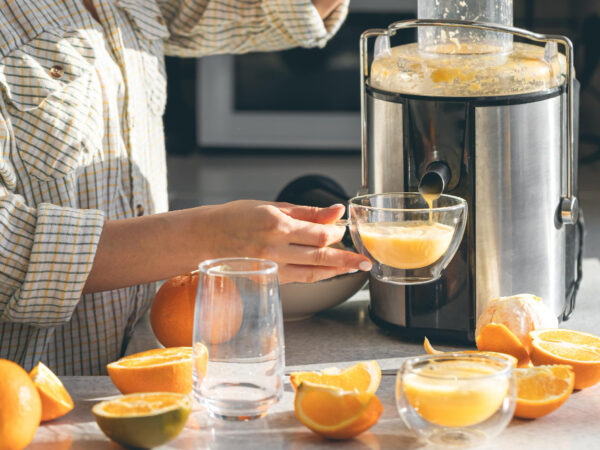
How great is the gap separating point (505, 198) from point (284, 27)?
0.59m

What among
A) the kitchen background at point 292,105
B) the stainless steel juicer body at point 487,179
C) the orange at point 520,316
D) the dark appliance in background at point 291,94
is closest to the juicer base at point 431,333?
the stainless steel juicer body at point 487,179

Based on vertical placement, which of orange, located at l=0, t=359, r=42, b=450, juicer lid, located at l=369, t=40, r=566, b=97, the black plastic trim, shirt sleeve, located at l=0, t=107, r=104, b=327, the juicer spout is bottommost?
orange, located at l=0, t=359, r=42, b=450

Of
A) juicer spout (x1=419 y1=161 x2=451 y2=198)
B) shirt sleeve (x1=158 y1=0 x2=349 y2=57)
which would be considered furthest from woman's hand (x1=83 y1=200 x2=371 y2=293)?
shirt sleeve (x1=158 y1=0 x2=349 y2=57)

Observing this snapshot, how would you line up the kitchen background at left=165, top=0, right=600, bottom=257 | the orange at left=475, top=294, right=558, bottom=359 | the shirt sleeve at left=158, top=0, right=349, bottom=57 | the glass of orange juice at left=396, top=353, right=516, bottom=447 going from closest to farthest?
the glass of orange juice at left=396, top=353, right=516, bottom=447, the orange at left=475, top=294, right=558, bottom=359, the shirt sleeve at left=158, top=0, right=349, bottom=57, the kitchen background at left=165, top=0, right=600, bottom=257

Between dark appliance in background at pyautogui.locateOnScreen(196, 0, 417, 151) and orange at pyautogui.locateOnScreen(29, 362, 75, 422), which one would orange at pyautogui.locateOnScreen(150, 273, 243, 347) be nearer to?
orange at pyautogui.locateOnScreen(29, 362, 75, 422)

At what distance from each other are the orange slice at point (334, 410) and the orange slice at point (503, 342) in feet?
0.60

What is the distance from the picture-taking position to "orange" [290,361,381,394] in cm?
83

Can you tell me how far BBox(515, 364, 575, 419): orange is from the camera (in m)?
0.81

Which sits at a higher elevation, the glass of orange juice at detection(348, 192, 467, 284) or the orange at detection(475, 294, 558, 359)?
the glass of orange juice at detection(348, 192, 467, 284)

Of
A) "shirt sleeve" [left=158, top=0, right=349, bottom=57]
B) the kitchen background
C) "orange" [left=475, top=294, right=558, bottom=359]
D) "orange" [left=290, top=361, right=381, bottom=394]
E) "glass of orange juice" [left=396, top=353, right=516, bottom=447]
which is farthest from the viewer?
the kitchen background

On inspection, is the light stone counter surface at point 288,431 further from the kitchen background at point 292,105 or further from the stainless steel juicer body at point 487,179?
the kitchen background at point 292,105

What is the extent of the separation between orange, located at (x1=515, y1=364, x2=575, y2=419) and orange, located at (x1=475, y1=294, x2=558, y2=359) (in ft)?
0.31

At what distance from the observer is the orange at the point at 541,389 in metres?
0.81

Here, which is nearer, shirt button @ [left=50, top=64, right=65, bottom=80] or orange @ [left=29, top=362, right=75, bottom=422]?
orange @ [left=29, top=362, right=75, bottom=422]
